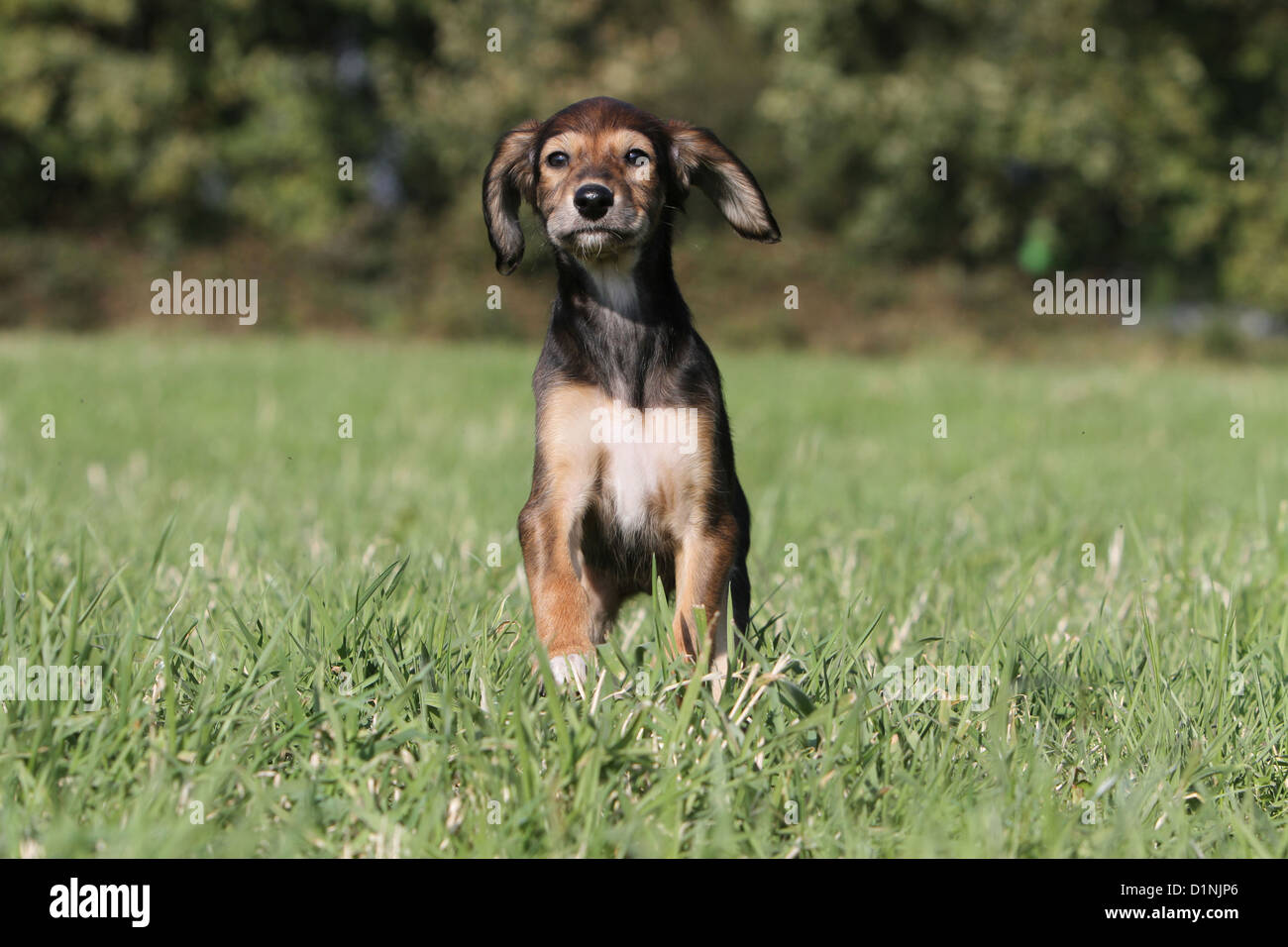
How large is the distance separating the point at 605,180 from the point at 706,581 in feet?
3.33

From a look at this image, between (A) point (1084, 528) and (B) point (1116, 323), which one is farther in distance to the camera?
(B) point (1116, 323)

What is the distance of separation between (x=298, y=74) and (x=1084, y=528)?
2852 centimetres

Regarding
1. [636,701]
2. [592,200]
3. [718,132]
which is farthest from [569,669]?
[718,132]

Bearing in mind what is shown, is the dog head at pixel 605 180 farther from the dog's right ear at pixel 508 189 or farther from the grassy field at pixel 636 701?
the grassy field at pixel 636 701

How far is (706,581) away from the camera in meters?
2.94

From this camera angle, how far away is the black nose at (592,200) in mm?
2830

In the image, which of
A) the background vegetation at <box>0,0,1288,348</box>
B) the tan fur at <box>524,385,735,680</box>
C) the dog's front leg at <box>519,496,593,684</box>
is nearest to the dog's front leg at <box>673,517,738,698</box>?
the tan fur at <box>524,385,735,680</box>

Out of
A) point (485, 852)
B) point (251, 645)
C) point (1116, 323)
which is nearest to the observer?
point (485, 852)

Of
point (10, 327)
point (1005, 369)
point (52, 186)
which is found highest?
point (52, 186)

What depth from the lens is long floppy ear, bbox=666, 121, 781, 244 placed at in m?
3.07

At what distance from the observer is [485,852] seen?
2188mm

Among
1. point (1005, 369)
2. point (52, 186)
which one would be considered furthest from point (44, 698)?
point (52, 186)

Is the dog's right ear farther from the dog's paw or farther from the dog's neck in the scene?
the dog's paw

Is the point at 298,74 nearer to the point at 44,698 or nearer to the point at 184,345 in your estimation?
the point at 184,345
